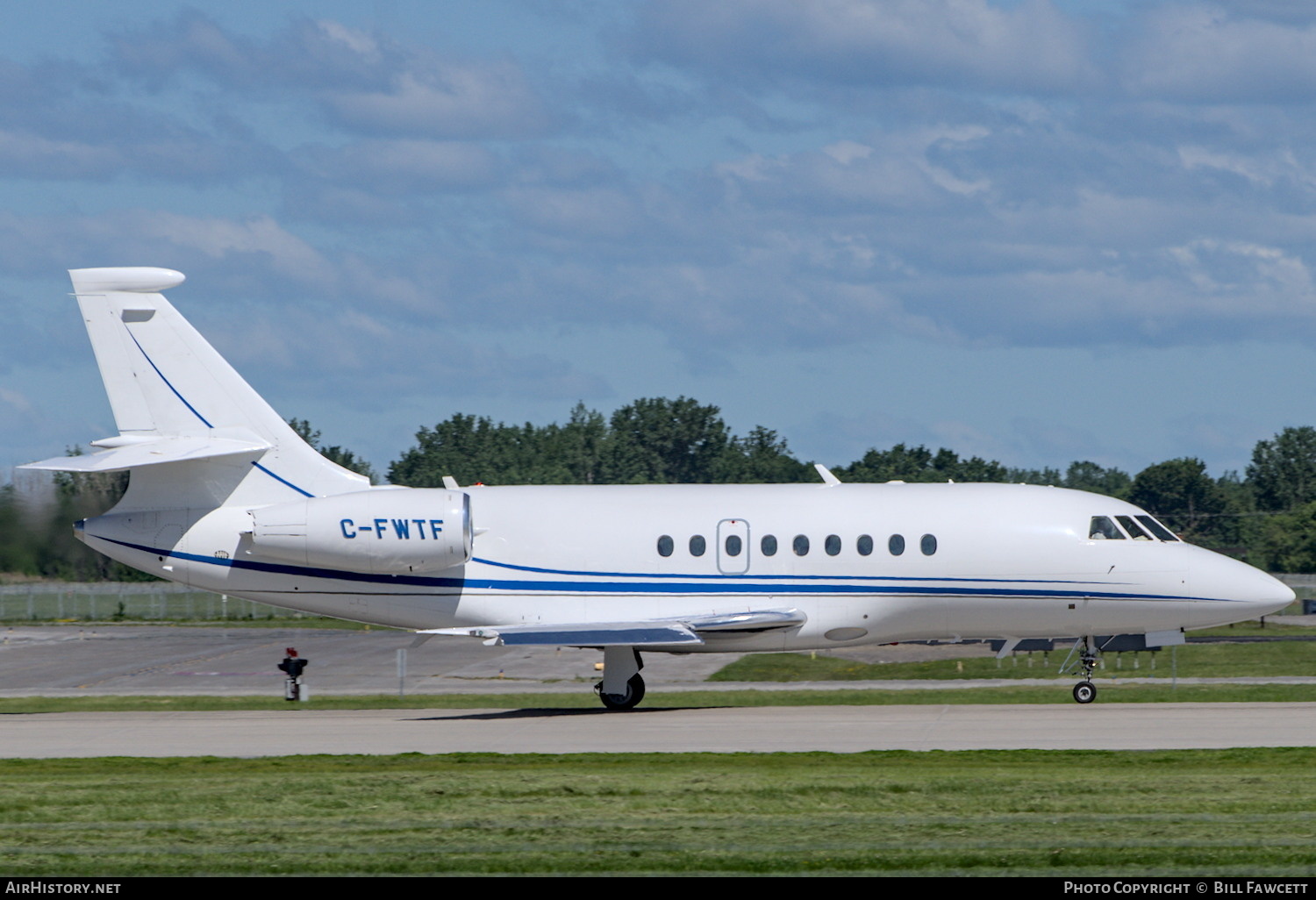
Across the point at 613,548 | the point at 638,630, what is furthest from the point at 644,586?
the point at 638,630

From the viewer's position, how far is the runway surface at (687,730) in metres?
20.0

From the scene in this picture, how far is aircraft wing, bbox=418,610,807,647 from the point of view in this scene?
24.6 m

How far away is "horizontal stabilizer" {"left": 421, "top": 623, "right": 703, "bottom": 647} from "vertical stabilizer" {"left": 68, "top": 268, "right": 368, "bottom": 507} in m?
4.40

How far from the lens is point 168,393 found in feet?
85.9

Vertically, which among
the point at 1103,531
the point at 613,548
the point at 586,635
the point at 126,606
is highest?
the point at 1103,531

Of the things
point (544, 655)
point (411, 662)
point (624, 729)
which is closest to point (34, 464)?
point (624, 729)

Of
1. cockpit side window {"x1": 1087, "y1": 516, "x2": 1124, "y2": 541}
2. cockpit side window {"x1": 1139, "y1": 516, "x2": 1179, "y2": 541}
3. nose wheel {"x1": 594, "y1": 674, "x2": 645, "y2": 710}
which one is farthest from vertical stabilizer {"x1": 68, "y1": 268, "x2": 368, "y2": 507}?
cockpit side window {"x1": 1139, "y1": 516, "x2": 1179, "y2": 541}

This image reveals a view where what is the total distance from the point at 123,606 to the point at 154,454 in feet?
174

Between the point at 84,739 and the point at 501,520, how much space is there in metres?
7.72

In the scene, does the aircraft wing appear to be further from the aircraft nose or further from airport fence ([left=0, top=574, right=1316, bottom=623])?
airport fence ([left=0, top=574, right=1316, bottom=623])

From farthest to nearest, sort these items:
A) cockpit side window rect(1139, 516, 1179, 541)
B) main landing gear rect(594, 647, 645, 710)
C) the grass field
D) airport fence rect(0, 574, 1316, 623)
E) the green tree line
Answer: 1. the green tree line
2. airport fence rect(0, 574, 1316, 623)
3. main landing gear rect(594, 647, 645, 710)
4. cockpit side window rect(1139, 516, 1179, 541)
5. the grass field

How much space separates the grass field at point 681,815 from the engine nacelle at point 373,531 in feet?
23.6

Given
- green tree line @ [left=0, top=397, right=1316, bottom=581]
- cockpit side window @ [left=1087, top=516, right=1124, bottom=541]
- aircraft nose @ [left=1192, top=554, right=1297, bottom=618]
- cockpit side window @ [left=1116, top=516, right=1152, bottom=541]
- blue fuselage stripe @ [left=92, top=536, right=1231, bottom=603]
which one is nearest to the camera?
aircraft nose @ [left=1192, top=554, right=1297, bottom=618]

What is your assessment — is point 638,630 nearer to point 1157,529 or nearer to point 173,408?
point 173,408
